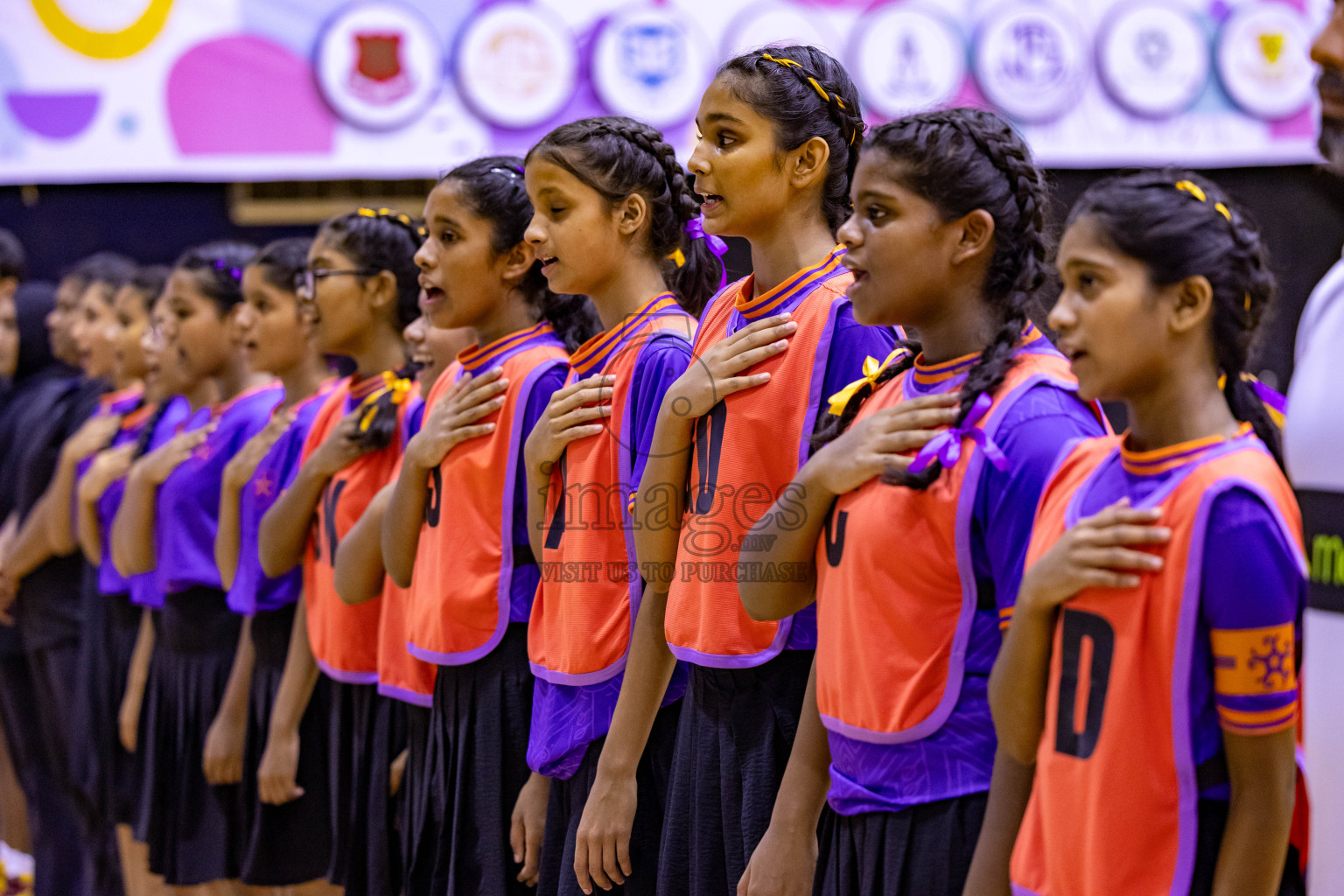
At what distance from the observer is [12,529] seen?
15.2ft

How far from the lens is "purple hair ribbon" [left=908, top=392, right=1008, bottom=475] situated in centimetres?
140

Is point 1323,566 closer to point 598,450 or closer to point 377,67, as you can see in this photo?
point 598,450

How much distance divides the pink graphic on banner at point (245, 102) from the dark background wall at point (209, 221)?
52cm

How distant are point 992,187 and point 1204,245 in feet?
1.06

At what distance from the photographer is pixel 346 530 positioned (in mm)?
2732

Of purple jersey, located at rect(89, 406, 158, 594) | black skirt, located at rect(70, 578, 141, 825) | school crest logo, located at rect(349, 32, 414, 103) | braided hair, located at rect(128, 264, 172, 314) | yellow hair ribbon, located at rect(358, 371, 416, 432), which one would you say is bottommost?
black skirt, located at rect(70, 578, 141, 825)

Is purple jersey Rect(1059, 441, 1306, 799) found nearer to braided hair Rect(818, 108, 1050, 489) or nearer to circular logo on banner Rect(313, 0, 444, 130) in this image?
braided hair Rect(818, 108, 1050, 489)

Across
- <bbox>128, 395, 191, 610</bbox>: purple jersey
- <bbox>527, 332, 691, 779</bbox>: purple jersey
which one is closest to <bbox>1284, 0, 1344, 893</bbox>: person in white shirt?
<bbox>527, 332, 691, 779</bbox>: purple jersey

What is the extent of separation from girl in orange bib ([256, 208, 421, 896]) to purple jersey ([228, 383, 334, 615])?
0.09 metres

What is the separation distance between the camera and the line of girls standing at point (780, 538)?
1203mm

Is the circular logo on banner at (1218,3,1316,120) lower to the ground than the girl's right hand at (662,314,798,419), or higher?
higher

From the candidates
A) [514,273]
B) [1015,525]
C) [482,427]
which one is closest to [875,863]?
[1015,525]

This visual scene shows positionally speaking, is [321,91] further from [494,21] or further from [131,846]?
[131,846]

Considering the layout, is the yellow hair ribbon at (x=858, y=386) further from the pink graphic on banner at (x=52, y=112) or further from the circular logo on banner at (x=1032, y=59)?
the pink graphic on banner at (x=52, y=112)
